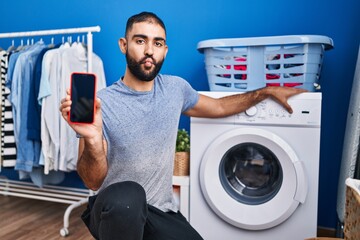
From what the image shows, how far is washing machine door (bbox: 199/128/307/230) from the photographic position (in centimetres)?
153

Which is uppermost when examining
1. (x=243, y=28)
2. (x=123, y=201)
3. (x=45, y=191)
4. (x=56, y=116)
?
(x=243, y=28)

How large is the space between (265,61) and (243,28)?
1.83 ft

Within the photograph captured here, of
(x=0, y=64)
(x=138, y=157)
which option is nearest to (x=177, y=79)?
(x=138, y=157)

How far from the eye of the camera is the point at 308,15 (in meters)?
2.03

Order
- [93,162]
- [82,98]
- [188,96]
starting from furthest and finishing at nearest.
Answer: [188,96] < [93,162] < [82,98]

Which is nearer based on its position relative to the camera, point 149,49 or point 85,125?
point 85,125

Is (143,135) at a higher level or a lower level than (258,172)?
higher

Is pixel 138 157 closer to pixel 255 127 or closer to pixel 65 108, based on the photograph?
pixel 65 108

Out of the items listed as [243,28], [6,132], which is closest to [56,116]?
[6,132]

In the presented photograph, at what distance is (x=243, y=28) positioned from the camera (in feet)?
7.06

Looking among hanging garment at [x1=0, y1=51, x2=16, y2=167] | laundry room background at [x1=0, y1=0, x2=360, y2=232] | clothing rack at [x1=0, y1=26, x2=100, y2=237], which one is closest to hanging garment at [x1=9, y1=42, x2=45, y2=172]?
hanging garment at [x1=0, y1=51, x2=16, y2=167]

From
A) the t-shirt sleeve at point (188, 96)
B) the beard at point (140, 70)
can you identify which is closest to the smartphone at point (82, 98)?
the beard at point (140, 70)

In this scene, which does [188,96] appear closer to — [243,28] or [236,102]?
[236,102]

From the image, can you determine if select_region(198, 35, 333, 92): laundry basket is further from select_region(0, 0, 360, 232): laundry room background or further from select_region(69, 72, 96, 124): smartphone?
select_region(69, 72, 96, 124): smartphone
